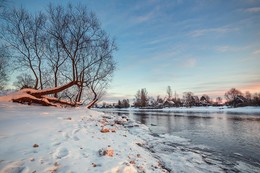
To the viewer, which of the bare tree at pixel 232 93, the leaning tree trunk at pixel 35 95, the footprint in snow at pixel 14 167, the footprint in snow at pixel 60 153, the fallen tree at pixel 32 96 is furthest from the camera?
the bare tree at pixel 232 93

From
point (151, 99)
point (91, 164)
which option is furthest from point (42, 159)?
point (151, 99)

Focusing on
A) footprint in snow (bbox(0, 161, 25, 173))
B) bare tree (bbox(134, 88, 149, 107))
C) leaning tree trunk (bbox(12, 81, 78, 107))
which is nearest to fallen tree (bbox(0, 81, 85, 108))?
leaning tree trunk (bbox(12, 81, 78, 107))

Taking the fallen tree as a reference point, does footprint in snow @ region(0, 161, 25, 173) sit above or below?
below

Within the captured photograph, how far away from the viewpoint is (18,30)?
13.2 m

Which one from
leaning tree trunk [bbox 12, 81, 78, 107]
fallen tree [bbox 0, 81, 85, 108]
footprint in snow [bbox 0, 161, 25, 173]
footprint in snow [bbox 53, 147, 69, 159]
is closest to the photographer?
footprint in snow [bbox 0, 161, 25, 173]

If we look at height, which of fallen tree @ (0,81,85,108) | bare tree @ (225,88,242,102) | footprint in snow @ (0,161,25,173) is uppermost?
bare tree @ (225,88,242,102)

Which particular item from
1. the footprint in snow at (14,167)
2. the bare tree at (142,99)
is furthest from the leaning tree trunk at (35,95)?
the bare tree at (142,99)

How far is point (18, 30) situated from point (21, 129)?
12.0 meters

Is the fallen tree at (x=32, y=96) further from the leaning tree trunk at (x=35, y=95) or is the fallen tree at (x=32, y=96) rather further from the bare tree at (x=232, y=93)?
the bare tree at (x=232, y=93)

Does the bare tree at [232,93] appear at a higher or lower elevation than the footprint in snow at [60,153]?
higher

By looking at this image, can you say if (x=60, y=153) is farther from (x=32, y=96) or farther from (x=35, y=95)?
(x=35, y=95)

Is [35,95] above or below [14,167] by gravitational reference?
above

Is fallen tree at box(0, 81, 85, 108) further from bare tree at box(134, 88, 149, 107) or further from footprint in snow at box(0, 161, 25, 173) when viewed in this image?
bare tree at box(134, 88, 149, 107)

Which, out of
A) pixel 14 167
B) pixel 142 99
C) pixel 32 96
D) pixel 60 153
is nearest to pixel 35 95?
pixel 32 96
